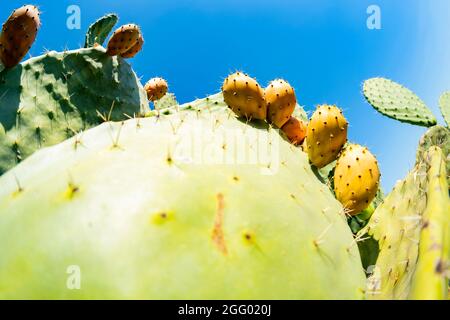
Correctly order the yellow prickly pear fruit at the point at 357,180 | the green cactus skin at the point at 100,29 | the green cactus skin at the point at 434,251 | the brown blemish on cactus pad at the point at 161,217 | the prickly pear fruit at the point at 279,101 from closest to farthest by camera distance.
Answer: the green cactus skin at the point at 434,251
the brown blemish on cactus pad at the point at 161,217
the yellow prickly pear fruit at the point at 357,180
the prickly pear fruit at the point at 279,101
the green cactus skin at the point at 100,29

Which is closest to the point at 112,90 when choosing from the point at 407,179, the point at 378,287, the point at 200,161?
the point at 200,161

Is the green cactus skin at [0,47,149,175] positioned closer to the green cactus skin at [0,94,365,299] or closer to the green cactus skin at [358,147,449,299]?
the green cactus skin at [0,94,365,299]

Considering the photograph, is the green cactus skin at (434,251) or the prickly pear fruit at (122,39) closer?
the green cactus skin at (434,251)

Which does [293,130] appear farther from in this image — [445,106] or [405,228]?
[445,106]

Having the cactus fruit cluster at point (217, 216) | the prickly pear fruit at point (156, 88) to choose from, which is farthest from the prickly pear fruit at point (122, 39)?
the cactus fruit cluster at point (217, 216)

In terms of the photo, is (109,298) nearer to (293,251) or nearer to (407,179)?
(293,251)

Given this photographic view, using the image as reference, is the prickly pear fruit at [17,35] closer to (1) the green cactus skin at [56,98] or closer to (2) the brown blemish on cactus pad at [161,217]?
(1) the green cactus skin at [56,98]
